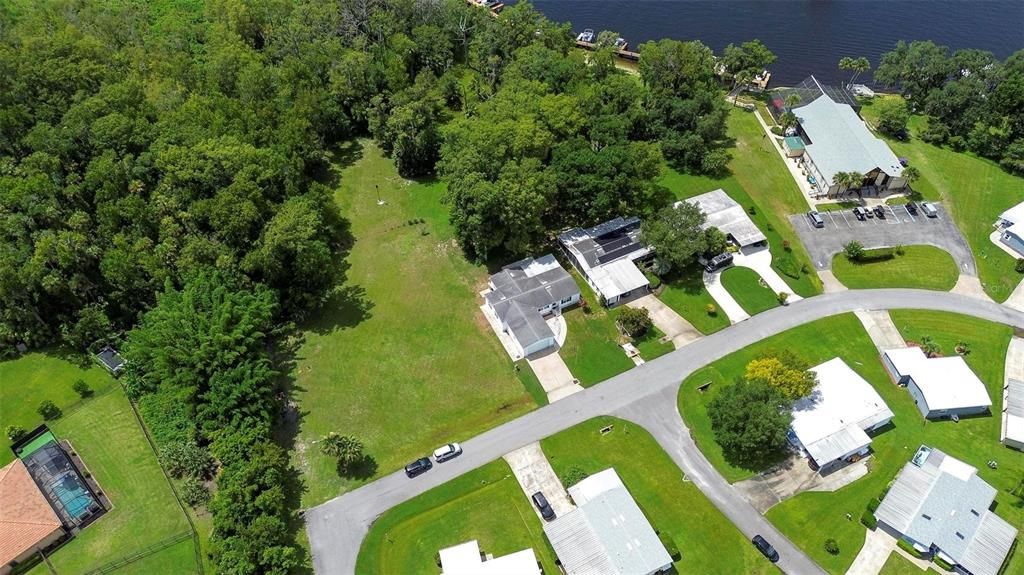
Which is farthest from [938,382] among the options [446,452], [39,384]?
[39,384]

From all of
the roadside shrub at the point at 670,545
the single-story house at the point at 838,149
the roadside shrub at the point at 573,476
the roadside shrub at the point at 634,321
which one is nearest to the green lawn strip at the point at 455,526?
the roadside shrub at the point at 573,476

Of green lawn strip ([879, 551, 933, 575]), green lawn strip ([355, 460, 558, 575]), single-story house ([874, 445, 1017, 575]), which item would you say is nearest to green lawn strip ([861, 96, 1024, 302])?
single-story house ([874, 445, 1017, 575])

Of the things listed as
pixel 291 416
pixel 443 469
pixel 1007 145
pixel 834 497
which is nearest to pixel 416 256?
pixel 291 416

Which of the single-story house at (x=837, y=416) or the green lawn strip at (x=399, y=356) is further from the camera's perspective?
the green lawn strip at (x=399, y=356)

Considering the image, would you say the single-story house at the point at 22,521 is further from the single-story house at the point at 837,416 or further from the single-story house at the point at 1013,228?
the single-story house at the point at 1013,228

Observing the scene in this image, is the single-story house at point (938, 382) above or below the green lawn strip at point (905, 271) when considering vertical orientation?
below

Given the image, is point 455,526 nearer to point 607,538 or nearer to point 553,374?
point 607,538

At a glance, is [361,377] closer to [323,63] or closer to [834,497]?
[834,497]

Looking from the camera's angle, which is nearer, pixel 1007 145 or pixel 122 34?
pixel 1007 145
